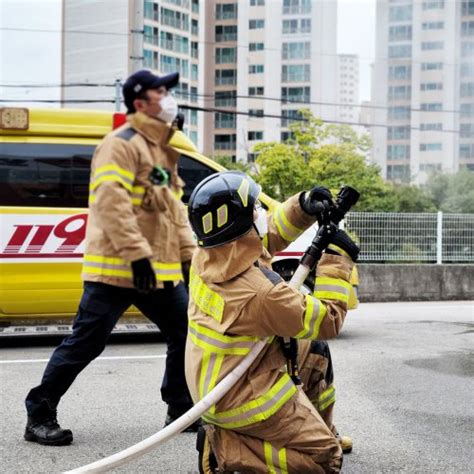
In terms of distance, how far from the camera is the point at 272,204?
7137 millimetres

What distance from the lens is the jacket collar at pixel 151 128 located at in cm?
280

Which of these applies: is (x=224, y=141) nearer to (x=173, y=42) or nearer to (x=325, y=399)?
(x=173, y=42)

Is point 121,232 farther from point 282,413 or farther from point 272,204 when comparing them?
point 272,204

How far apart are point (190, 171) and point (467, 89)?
89968mm

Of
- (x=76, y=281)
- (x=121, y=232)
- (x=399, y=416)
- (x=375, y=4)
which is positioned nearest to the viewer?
(x=121, y=232)

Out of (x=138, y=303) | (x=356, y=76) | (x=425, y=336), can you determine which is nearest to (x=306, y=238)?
(x=425, y=336)

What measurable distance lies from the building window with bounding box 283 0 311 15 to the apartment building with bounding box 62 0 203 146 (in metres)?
10.8

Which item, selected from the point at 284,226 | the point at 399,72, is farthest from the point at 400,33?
the point at 284,226

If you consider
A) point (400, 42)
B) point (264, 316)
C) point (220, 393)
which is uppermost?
point (400, 42)

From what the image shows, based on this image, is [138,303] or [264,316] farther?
[138,303]

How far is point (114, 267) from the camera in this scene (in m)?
3.70

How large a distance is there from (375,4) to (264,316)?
98.7 metres

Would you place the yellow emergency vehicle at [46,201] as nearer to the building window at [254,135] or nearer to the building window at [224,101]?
the building window at [254,135]

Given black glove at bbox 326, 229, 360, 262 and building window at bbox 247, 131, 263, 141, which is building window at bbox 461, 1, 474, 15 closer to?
building window at bbox 247, 131, 263, 141
